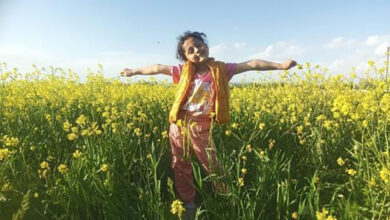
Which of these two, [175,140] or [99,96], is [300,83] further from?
[99,96]

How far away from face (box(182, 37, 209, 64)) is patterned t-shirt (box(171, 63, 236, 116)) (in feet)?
0.38

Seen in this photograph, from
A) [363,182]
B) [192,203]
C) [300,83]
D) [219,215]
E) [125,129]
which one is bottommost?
[192,203]

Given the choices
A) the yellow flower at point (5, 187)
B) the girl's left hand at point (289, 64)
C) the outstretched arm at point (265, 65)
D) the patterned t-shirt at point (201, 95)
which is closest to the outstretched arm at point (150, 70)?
the patterned t-shirt at point (201, 95)

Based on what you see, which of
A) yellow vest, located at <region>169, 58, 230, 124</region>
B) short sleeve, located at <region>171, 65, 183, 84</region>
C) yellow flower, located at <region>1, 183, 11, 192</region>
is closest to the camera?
yellow flower, located at <region>1, 183, 11, 192</region>

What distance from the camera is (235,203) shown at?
196 cm

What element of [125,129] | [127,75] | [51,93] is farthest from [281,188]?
[51,93]

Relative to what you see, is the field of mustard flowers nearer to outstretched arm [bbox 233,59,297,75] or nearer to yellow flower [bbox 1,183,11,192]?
yellow flower [bbox 1,183,11,192]

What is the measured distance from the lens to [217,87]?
8.47 feet

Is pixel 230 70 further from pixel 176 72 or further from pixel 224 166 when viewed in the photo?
pixel 224 166

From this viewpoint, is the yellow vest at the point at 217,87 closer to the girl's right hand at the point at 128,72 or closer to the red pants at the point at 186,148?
the red pants at the point at 186,148

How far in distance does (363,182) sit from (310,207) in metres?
0.49

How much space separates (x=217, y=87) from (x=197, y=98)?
0.61ft

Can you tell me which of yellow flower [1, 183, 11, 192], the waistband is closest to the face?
the waistband

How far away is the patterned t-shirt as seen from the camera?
2.65m
